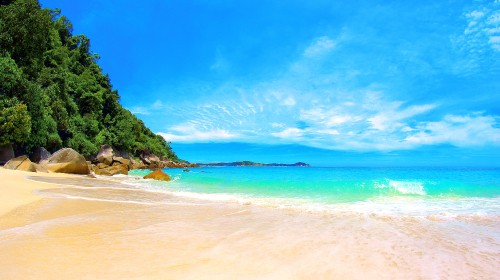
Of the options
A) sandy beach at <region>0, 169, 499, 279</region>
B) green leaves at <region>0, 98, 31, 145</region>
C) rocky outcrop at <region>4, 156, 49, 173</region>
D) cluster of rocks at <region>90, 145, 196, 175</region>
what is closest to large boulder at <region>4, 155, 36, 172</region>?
rocky outcrop at <region>4, 156, 49, 173</region>

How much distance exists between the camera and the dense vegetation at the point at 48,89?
66.4ft

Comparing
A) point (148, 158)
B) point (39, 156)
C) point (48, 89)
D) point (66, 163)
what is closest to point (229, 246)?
point (66, 163)

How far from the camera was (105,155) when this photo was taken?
40969mm

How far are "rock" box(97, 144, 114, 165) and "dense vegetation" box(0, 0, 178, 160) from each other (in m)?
1.51

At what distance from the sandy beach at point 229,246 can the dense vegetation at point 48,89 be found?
58.8ft

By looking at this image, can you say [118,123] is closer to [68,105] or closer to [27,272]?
[68,105]

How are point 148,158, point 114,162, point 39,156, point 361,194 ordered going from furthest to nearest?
point 148,158 < point 114,162 < point 39,156 < point 361,194

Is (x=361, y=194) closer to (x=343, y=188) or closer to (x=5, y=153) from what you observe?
(x=343, y=188)

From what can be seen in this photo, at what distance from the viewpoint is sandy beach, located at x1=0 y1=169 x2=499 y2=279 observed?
312 cm

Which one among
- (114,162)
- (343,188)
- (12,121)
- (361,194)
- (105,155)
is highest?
(12,121)

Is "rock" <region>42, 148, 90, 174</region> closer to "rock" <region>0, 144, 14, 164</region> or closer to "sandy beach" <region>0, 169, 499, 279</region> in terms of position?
"rock" <region>0, 144, 14, 164</region>

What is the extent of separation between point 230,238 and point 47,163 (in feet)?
72.5

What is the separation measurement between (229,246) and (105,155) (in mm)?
41623

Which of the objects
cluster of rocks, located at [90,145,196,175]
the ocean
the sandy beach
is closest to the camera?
the sandy beach
